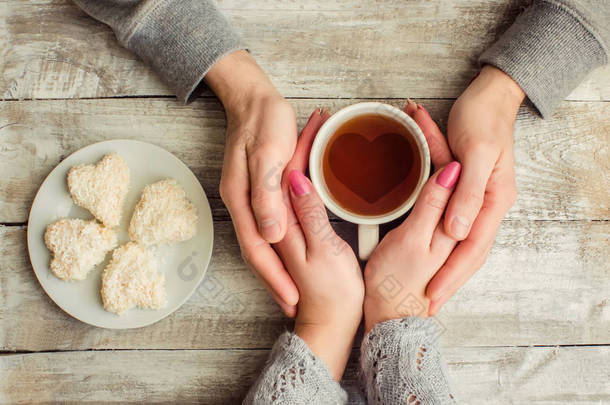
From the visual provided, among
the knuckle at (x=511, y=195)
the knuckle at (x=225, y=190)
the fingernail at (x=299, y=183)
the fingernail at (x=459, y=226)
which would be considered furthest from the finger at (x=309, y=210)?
the knuckle at (x=511, y=195)

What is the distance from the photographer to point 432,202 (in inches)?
30.7

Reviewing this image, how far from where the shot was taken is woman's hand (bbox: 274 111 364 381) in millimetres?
809

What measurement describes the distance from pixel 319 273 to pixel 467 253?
26cm

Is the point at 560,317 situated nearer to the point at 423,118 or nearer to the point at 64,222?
the point at 423,118

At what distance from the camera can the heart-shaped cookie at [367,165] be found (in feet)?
2.77

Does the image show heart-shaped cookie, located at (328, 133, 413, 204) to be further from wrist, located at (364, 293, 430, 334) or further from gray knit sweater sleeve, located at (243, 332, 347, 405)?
gray knit sweater sleeve, located at (243, 332, 347, 405)

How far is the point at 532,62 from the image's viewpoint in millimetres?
822

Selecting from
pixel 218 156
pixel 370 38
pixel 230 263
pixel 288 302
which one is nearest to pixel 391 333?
pixel 288 302

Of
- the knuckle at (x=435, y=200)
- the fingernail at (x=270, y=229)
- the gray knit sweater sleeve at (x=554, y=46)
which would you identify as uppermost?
the gray knit sweater sleeve at (x=554, y=46)

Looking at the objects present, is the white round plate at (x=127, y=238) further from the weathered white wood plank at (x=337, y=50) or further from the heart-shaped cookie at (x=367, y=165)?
the heart-shaped cookie at (x=367, y=165)

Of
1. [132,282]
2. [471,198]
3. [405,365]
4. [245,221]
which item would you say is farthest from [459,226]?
[132,282]

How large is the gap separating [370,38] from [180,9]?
1.20ft

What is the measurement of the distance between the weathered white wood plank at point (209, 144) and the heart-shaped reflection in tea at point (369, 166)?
0.31ft

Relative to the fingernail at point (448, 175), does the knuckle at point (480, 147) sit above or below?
above
